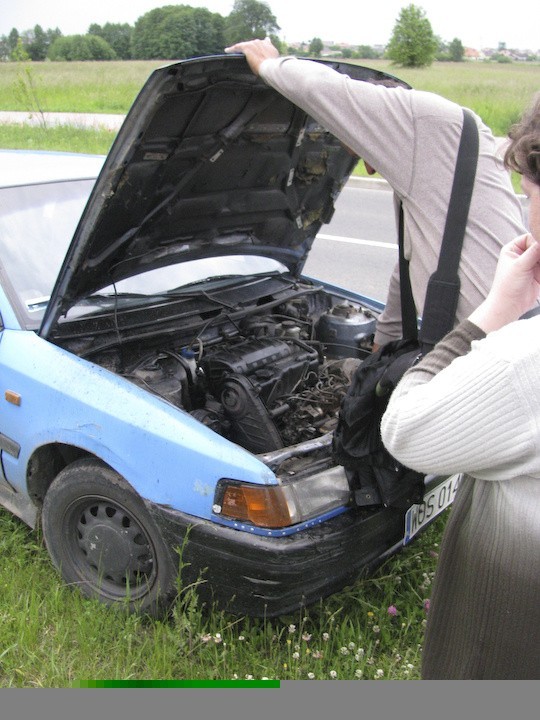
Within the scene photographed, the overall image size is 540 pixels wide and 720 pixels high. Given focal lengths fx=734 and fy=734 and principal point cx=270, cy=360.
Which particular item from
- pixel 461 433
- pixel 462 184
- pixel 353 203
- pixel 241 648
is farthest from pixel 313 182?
pixel 353 203

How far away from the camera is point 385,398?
7.28 ft

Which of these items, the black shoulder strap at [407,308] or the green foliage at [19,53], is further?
the green foliage at [19,53]

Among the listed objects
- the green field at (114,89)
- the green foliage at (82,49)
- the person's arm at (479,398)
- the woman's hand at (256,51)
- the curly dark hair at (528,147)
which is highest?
the green foliage at (82,49)

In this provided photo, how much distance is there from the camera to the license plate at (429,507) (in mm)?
2680

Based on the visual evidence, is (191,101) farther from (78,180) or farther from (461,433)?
(461,433)

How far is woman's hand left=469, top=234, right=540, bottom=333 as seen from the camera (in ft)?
4.62

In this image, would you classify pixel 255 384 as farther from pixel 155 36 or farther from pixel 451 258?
pixel 155 36

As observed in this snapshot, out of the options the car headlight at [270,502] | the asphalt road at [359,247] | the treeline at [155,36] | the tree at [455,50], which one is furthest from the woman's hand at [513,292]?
the tree at [455,50]

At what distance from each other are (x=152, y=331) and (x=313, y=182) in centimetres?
115

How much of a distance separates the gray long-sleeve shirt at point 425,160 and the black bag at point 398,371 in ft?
0.13

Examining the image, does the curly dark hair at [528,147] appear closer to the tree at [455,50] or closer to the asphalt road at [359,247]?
the asphalt road at [359,247]

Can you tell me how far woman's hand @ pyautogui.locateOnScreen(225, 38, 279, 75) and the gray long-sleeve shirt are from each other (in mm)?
272

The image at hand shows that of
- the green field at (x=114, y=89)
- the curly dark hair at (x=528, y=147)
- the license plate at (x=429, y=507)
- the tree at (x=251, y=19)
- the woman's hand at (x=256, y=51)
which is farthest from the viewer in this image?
the green field at (x=114, y=89)

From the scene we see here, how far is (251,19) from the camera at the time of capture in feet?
54.0
